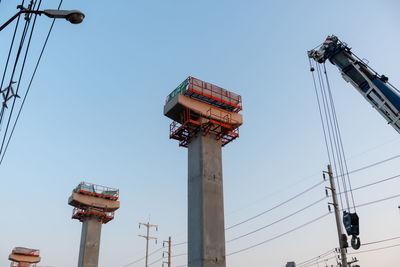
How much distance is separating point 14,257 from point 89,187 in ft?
100

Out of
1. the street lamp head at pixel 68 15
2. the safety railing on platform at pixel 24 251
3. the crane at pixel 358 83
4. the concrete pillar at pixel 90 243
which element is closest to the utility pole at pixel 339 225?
the crane at pixel 358 83

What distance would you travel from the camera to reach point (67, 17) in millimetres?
7035

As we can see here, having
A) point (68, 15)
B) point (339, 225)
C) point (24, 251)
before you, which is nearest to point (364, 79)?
point (339, 225)

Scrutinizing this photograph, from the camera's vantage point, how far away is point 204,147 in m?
23.9

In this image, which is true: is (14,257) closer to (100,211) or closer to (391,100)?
(100,211)

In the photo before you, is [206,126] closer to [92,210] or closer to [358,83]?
[358,83]

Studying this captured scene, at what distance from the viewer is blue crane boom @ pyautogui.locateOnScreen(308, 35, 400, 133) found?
1761 centimetres

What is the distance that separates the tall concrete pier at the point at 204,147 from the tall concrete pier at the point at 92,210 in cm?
2008

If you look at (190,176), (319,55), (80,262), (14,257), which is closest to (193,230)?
(190,176)

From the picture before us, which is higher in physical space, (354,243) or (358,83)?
(358,83)

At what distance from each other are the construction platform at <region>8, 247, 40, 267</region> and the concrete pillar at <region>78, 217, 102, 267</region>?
27.6 meters

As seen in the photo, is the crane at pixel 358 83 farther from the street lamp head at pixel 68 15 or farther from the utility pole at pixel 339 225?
the street lamp head at pixel 68 15

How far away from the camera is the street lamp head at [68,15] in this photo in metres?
6.99

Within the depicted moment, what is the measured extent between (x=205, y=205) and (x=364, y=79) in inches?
460
